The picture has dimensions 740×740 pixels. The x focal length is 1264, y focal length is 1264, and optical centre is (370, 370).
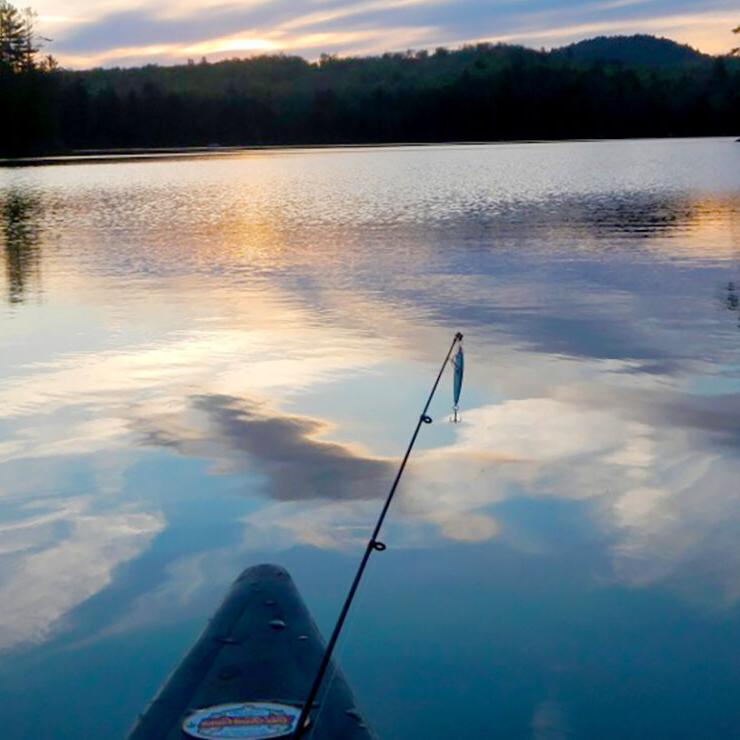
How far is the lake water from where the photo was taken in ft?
15.2

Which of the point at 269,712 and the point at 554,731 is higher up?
the point at 269,712

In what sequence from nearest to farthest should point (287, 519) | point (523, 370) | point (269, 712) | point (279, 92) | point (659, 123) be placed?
point (269, 712)
point (287, 519)
point (523, 370)
point (659, 123)
point (279, 92)

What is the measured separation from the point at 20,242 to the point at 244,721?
60.3ft

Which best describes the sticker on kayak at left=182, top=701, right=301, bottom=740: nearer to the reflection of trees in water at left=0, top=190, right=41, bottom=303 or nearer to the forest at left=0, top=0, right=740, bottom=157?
the reflection of trees in water at left=0, top=190, right=41, bottom=303

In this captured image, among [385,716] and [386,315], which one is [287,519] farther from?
[386,315]

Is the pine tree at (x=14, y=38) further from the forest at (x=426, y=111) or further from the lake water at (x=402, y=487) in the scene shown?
the lake water at (x=402, y=487)

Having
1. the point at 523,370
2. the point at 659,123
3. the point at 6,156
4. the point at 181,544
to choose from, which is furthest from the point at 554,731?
the point at 659,123

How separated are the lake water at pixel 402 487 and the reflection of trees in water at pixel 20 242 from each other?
0.40 metres

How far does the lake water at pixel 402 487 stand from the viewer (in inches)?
183

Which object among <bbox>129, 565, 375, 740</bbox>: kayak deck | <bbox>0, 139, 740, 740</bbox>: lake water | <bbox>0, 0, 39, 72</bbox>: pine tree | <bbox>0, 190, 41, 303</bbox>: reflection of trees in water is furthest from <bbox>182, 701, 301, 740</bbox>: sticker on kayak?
<bbox>0, 0, 39, 72</bbox>: pine tree

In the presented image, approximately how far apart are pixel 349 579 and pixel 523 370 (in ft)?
13.6

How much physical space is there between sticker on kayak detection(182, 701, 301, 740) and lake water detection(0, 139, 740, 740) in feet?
2.64

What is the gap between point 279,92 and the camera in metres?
127

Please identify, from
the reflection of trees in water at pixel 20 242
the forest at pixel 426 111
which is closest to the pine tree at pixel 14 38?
the forest at pixel 426 111
